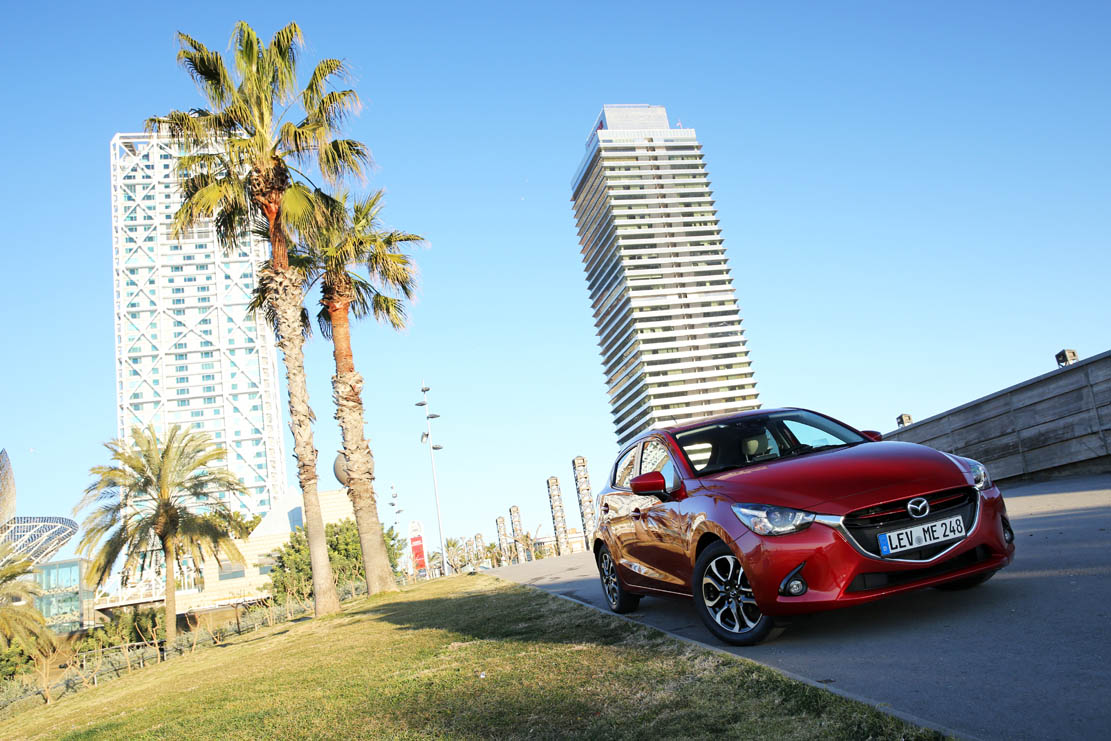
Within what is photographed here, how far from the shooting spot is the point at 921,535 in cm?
430

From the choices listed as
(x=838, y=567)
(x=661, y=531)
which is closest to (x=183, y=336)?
(x=661, y=531)

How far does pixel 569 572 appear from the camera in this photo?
13.1m

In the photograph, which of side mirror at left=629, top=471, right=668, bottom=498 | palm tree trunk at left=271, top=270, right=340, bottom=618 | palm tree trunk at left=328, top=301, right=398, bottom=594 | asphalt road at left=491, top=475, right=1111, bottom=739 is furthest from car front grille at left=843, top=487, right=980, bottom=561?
palm tree trunk at left=328, top=301, right=398, bottom=594

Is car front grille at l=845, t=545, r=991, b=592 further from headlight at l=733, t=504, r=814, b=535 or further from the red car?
headlight at l=733, t=504, r=814, b=535

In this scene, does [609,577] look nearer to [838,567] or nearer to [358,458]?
[838,567]

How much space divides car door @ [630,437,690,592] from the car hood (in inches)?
17.7

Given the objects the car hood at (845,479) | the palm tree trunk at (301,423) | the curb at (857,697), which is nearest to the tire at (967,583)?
the car hood at (845,479)

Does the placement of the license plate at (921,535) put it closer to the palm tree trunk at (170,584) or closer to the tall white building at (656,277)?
the palm tree trunk at (170,584)

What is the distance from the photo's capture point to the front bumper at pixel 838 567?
13.9 feet

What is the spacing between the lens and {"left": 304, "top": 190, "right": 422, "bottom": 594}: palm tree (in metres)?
18.4

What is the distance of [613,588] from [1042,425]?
297 inches

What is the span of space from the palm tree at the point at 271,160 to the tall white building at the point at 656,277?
12909 centimetres

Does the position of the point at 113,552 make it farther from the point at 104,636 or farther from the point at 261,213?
the point at 261,213

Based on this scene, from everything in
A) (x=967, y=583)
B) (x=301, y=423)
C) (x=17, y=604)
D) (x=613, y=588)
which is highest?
(x=301, y=423)
